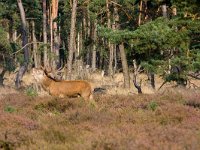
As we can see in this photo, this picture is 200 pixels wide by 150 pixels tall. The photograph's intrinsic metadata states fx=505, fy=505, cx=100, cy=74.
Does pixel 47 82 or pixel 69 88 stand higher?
pixel 47 82

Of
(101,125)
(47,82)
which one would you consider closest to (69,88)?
(47,82)

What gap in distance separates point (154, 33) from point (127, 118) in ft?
19.8

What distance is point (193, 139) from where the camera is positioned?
7.68 metres

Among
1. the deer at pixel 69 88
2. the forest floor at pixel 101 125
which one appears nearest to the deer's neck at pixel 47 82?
the deer at pixel 69 88

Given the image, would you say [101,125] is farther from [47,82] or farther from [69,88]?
[47,82]

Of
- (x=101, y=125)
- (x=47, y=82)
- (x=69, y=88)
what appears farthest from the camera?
(x=47, y=82)

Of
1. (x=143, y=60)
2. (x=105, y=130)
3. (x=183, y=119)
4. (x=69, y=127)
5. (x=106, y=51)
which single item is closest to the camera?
(x=105, y=130)

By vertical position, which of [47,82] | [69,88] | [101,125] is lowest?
[101,125]

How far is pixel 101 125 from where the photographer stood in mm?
9727

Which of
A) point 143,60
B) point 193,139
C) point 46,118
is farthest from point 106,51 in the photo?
point 193,139

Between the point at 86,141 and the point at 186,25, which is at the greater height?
the point at 186,25

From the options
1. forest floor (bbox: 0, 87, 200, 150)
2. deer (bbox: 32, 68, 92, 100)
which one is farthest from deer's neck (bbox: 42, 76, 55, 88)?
forest floor (bbox: 0, 87, 200, 150)

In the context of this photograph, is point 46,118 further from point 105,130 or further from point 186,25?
point 186,25

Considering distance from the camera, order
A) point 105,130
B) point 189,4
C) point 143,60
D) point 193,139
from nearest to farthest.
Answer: point 193,139
point 105,130
point 189,4
point 143,60
